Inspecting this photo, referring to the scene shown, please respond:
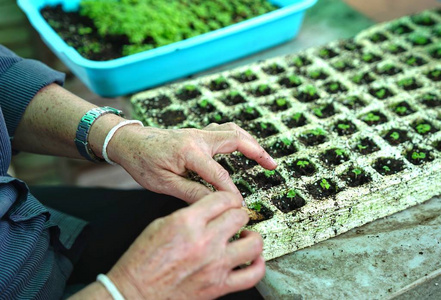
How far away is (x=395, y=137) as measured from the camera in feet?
4.22

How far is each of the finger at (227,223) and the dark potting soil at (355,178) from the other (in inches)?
14.8

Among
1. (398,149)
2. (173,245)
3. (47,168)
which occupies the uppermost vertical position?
(173,245)

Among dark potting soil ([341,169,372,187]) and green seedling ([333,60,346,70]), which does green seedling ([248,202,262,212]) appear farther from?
green seedling ([333,60,346,70])

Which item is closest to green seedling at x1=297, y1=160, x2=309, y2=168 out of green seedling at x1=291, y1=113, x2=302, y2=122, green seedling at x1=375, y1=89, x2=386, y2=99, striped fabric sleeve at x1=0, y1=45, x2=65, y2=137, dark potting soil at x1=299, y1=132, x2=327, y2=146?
dark potting soil at x1=299, y1=132, x2=327, y2=146

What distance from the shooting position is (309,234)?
1.07 meters

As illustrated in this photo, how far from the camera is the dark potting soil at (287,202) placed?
1.09 metres

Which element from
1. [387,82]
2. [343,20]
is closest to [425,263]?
[387,82]

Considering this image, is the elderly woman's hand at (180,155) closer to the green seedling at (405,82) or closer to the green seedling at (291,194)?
the green seedling at (291,194)

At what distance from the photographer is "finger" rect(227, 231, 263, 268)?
86cm

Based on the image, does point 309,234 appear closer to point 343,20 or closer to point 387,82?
point 387,82

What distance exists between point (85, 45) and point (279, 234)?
44.8 inches

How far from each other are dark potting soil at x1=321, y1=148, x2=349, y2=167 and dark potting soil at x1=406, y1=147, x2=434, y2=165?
6.7 inches

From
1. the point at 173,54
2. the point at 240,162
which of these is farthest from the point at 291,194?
the point at 173,54

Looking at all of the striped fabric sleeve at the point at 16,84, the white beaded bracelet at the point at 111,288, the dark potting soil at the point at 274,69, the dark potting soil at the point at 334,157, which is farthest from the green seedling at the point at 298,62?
the white beaded bracelet at the point at 111,288
